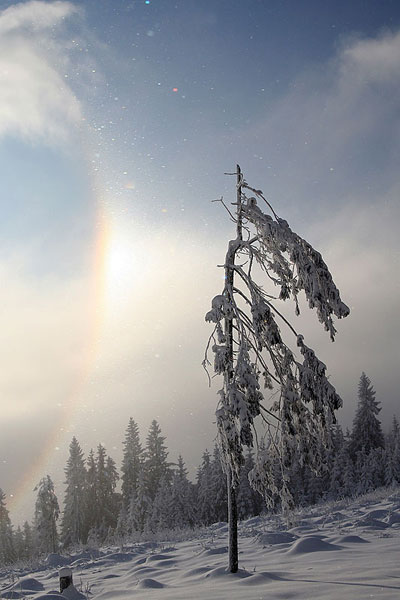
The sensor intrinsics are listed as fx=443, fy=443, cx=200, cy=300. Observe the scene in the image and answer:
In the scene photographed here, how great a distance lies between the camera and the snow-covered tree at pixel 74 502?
184ft

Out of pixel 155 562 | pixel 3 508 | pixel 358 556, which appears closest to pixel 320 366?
pixel 358 556

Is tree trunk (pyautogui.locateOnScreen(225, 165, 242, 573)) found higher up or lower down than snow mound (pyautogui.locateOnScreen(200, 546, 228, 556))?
higher up

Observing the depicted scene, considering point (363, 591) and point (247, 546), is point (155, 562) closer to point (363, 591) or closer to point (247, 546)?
point (247, 546)

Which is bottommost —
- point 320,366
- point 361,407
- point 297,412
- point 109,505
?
point 109,505

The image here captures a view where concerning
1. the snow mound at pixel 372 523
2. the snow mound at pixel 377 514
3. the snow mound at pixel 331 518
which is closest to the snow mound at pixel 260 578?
the snow mound at pixel 372 523

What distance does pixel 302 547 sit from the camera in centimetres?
972

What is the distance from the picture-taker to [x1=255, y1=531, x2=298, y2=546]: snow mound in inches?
446

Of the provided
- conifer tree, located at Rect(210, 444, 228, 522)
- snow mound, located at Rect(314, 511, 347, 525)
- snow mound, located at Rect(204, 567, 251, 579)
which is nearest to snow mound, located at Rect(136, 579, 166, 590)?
snow mound, located at Rect(204, 567, 251, 579)

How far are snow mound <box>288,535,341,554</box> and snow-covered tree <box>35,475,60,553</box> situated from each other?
41.3m

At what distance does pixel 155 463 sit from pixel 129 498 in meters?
5.52

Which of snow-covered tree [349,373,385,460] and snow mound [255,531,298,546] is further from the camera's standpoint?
snow-covered tree [349,373,385,460]

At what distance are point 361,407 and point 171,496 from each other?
24.3 metres

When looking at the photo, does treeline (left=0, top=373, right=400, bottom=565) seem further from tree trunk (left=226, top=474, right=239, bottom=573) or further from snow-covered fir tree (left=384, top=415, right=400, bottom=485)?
tree trunk (left=226, top=474, right=239, bottom=573)

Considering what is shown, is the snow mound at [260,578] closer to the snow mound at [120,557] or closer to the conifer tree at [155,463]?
the snow mound at [120,557]
